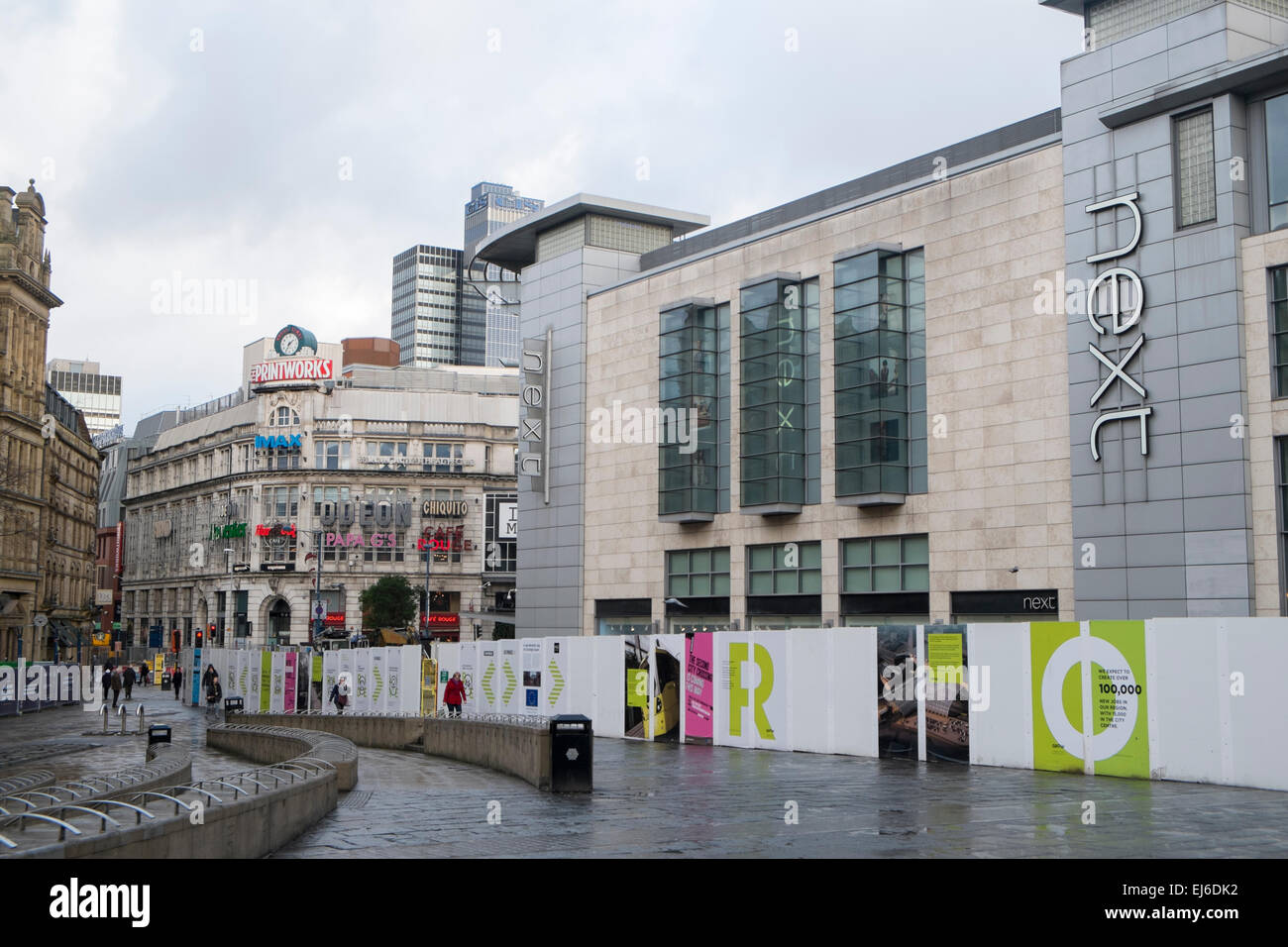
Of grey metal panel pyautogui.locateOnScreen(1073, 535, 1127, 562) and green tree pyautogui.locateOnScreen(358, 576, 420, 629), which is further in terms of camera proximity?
green tree pyautogui.locateOnScreen(358, 576, 420, 629)

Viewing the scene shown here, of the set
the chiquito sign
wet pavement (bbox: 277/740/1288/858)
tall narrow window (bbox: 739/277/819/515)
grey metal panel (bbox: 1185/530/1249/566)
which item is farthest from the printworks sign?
wet pavement (bbox: 277/740/1288/858)

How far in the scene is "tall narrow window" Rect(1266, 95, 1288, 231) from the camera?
33.7 metres

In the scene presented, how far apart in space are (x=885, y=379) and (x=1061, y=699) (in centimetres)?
2082

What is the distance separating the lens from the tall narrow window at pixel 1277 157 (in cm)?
3372

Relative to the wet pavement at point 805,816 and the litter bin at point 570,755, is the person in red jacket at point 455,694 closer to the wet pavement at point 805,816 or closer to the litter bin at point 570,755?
the wet pavement at point 805,816

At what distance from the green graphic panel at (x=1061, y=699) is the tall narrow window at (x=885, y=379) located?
59.8ft

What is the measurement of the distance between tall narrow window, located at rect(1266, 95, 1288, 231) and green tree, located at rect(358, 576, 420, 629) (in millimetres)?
71413

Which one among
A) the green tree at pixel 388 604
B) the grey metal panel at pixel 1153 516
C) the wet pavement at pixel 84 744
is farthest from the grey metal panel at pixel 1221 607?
the green tree at pixel 388 604

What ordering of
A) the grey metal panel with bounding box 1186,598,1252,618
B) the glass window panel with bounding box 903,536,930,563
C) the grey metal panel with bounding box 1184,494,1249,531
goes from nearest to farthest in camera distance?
the grey metal panel with bounding box 1186,598,1252,618
the grey metal panel with bounding box 1184,494,1249,531
the glass window panel with bounding box 903,536,930,563

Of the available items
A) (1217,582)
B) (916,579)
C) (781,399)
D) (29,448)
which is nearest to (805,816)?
(1217,582)

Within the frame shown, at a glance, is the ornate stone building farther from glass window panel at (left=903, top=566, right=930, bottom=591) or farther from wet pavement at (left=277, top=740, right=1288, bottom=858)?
wet pavement at (left=277, top=740, right=1288, bottom=858)

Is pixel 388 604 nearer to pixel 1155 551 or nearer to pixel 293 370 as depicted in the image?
pixel 293 370

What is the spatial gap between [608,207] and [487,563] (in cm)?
5254
